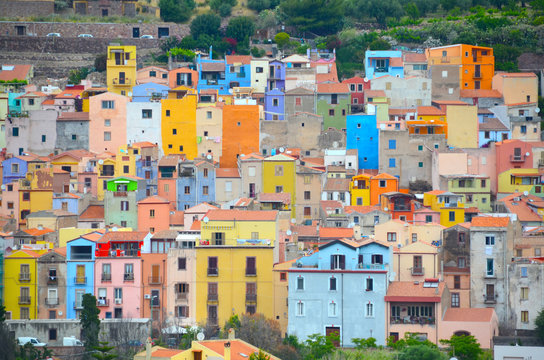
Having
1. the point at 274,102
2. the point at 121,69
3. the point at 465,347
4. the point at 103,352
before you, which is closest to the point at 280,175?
the point at 274,102

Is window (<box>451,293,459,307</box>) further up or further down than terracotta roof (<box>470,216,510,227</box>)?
further down

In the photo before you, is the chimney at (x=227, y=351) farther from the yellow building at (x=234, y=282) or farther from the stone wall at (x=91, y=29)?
the stone wall at (x=91, y=29)

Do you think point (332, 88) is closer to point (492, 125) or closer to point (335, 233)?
point (492, 125)

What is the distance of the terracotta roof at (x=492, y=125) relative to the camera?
85.6 meters

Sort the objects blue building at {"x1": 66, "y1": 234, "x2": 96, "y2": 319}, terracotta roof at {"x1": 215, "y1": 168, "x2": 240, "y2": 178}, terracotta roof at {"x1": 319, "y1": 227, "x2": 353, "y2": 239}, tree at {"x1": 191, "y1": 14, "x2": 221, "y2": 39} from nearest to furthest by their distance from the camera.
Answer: blue building at {"x1": 66, "y1": 234, "x2": 96, "y2": 319} < terracotta roof at {"x1": 319, "y1": 227, "x2": 353, "y2": 239} < terracotta roof at {"x1": 215, "y1": 168, "x2": 240, "y2": 178} < tree at {"x1": 191, "y1": 14, "x2": 221, "y2": 39}

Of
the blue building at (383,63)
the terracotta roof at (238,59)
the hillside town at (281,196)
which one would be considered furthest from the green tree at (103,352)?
the blue building at (383,63)

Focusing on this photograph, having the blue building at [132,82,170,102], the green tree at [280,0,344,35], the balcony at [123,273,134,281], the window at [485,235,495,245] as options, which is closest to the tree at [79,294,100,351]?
the balcony at [123,273,134,281]

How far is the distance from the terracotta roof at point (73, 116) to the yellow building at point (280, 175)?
11413 mm

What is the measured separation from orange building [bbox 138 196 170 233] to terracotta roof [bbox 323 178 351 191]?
864cm

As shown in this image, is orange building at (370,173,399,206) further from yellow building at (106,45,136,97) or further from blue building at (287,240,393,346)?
yellow building at (106,45,136,97)

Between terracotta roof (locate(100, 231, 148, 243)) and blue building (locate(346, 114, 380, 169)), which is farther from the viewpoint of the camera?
blue building (locate(346, 114, 380, 169))

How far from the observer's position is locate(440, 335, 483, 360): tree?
203 ft

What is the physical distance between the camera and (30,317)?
6750cm

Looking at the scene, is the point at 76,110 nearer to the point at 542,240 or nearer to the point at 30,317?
the point at 30,317
